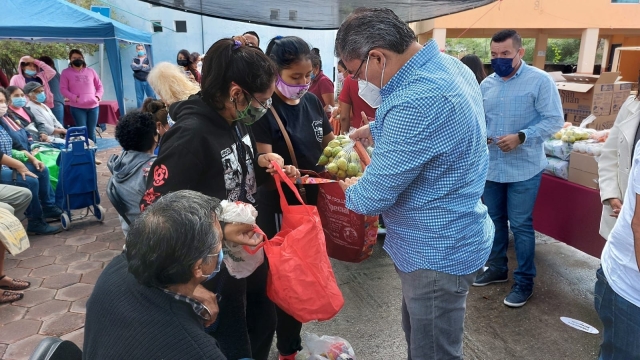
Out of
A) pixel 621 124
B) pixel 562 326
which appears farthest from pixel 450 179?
pixel 562 326

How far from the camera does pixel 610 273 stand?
1609mm

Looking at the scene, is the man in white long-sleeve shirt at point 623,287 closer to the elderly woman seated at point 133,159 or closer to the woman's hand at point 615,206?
the woman's hand at point 615,206

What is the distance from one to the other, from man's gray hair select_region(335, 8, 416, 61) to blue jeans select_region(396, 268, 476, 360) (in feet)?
2.67

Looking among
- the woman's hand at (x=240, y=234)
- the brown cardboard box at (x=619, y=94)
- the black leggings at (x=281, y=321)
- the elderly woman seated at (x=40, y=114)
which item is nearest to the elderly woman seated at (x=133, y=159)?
the black leggings at (x=281, y=321)

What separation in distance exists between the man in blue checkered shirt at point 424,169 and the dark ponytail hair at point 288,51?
62 cm

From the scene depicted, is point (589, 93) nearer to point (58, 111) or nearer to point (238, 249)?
point (238, 249)

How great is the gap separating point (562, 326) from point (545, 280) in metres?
0.68

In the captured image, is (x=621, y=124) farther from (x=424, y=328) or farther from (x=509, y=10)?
(x=509, y=10)

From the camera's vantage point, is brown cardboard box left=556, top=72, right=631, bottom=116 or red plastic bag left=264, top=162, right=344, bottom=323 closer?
red plastic bag left=264, top=162, right=344, bottom=323

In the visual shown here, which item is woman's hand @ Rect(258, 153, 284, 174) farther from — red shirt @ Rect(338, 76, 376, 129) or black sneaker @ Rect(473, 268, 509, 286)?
red shirt @ Rect(338, 76, 376, 129)

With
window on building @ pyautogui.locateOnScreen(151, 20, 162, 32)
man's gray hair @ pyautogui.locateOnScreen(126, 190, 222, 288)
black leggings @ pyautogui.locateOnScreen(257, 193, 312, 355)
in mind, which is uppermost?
window on building @ pyautogui.locateOnScreen(151, 20, 162, 32)

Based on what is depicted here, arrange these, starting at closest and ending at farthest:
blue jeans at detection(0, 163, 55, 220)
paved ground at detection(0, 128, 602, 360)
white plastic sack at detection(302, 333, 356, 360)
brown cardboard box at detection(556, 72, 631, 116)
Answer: white plastic sack at detection(302, 333, 356, 360), paved ground at detection(0, 128, 602, 360), brown cardboard box at detection(556, 72, 631, 116), blue jeans at detection(0, 163, 55, 220)

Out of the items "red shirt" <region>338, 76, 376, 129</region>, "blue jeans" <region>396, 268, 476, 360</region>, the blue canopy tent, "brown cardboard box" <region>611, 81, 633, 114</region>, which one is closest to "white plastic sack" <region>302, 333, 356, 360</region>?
"blue jeans" <region>396, 268, 476, 360</region>

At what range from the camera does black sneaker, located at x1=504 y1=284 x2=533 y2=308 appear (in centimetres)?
318
